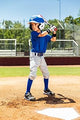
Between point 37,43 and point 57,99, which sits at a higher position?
point 37,43

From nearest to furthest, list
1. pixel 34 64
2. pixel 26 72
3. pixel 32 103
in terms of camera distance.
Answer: pixel 32 103 → pixel 34 64 → pixel 26 72

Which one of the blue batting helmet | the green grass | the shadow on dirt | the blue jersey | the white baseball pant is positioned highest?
the blue batting helmet

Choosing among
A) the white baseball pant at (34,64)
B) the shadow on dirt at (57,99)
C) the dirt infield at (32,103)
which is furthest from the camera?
the white baseball pant at (34,64)

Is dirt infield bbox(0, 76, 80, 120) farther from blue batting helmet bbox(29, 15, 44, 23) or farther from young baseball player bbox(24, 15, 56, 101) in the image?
blue batting helmet bbox(29, 15, 44, 23)

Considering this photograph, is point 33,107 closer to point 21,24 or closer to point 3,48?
point 3,48

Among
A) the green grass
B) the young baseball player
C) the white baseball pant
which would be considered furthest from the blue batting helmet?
the green grass

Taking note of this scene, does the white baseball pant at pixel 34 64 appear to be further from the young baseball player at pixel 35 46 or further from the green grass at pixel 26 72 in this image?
the green grass at pixel 26 72

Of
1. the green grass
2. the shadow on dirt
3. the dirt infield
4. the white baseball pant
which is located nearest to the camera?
the dirt infield

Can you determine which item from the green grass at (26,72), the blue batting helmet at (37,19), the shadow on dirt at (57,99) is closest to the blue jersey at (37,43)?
the blue batting helmet at (37,19)

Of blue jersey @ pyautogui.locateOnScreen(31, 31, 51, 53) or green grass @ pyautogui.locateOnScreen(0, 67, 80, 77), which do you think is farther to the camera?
green grass @ pyautogui.locateOnScreen(0, 67, 80, 77)

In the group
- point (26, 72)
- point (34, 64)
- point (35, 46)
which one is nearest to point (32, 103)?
point (34, 64)

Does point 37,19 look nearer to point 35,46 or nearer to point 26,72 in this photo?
point 35,46

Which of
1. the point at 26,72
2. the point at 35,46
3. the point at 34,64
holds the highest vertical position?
the point at 35,46

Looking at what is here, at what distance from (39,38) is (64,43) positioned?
17.8 metres
